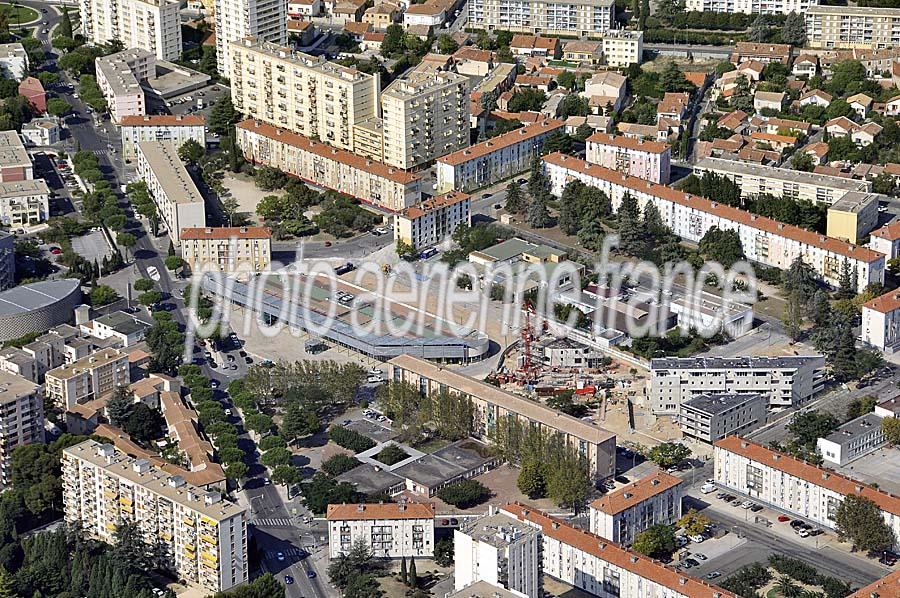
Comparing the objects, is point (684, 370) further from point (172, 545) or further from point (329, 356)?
point (172, 545)

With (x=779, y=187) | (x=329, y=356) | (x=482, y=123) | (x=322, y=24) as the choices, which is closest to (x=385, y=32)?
(x=322, y=24)

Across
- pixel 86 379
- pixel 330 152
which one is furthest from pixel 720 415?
pixel 330 152

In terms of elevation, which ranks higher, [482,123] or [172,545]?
[482,123]

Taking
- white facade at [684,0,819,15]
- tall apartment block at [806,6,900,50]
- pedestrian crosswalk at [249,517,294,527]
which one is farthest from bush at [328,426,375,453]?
white facade at [684,0,819,15]

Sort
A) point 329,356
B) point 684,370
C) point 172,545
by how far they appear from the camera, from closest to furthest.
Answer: point 172,545
point 684,370
point 329,356

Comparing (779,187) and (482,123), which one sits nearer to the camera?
(779,187)

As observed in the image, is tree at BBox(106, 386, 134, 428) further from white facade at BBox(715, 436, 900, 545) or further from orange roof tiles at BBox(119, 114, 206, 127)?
orange roof tiles at BBox(119, 114, 206, 127)
